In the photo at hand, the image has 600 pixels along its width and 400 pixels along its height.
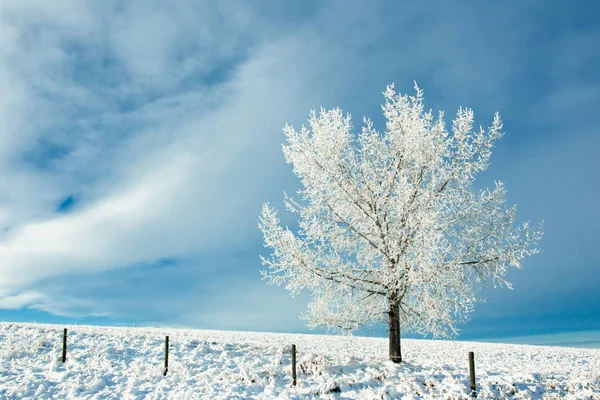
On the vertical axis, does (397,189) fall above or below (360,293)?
above

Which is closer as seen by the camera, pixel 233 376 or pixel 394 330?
pixel 233 376

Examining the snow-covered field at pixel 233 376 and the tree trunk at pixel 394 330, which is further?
the tree trunk at pixel 394 330

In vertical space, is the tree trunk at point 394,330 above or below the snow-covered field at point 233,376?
above

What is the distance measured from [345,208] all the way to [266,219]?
316 cm

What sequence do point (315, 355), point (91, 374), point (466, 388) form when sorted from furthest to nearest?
1. point (315, 355)
2. point (91, 374)
3. point (466, 388)

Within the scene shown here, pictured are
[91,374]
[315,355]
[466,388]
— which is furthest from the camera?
[315,355]

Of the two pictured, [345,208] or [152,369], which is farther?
[345,208]

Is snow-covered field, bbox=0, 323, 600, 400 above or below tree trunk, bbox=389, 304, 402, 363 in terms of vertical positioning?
below

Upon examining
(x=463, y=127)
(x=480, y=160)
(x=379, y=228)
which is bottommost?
(x=379, y=228)

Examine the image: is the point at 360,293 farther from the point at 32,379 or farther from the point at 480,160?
the point at 32,379

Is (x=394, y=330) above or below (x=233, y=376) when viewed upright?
above

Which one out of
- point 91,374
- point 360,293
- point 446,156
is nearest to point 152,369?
point 91,374

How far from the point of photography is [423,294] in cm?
1697

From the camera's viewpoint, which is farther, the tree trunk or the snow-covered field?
the tree trunk
